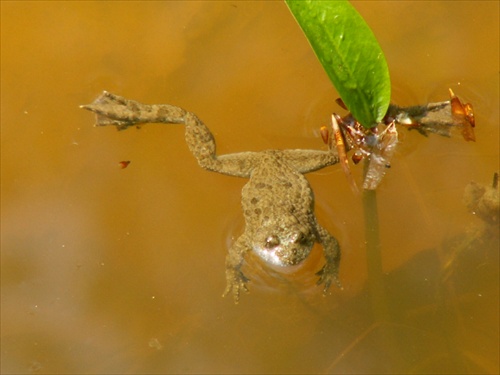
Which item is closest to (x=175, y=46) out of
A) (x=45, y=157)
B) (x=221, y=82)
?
(x=221, y=82)

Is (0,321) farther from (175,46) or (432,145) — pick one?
(432,145)

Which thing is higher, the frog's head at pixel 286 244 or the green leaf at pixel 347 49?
the green leaf at pixel 347 49

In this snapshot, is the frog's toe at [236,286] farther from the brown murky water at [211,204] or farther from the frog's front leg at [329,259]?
the frog's front leg at [329,259]

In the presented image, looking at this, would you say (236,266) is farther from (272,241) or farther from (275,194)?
(275,194)

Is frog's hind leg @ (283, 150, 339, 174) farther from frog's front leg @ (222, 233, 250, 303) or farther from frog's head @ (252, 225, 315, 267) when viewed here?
frog's front leg @ (222, 233, 250, 303)

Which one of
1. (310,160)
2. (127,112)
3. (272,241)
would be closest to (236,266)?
(272,241)

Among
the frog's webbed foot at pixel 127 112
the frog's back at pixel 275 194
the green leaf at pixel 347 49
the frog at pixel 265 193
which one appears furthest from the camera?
the frog's webbed foot at pixel 127 112

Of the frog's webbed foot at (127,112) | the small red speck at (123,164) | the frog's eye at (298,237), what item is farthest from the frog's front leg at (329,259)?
the small red speck at (123,164)
